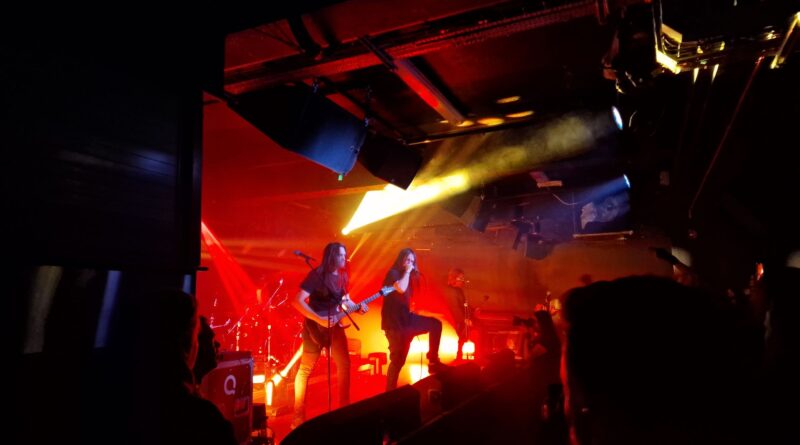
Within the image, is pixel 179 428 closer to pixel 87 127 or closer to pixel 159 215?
pixel 159 215

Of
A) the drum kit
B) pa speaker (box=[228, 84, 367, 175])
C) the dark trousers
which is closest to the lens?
pa speaker (box=[228, 84, 367, 175])

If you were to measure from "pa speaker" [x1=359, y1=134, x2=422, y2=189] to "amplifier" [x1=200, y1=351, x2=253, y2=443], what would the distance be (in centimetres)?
237

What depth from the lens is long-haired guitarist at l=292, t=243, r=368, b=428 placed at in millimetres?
4754

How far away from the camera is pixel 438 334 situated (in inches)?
244

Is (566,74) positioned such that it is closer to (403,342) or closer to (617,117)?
(617,117)

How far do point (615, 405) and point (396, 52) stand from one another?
10.5 feet

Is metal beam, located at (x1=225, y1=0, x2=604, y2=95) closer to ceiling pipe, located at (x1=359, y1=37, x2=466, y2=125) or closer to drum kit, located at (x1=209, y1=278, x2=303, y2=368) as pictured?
ceiling pipe, located at (x1=359, y1=37, x2=466, y2=125)

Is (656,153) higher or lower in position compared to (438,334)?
higher

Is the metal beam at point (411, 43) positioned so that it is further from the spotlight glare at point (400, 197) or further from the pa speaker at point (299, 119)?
the spotlight glare at point (400, 197)

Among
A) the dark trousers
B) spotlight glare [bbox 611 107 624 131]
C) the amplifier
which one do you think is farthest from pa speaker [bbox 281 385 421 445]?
spotlight glare [bbox 611 107 624 131]

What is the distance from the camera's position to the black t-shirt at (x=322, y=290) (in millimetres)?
4867

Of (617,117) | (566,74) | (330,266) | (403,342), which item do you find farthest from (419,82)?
(403,342)

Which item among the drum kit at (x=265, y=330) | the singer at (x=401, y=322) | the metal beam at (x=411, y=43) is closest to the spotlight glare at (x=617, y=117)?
the metal beam at (x=411, y=43)

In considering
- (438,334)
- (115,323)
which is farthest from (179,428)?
(438,334)
